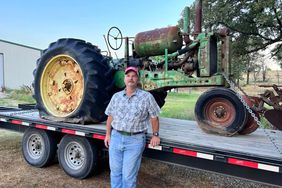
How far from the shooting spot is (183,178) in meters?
5.62

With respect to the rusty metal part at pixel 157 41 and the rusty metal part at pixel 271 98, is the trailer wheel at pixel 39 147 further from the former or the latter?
the rusty metal part at pixel 271 98

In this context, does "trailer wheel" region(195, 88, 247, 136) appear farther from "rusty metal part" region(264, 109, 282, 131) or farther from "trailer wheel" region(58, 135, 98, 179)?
"trailer wheel" region(58, 135, 98, 179)

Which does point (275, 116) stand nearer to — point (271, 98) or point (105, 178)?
point (271, 98)

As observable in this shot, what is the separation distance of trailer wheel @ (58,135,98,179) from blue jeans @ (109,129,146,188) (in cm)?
145

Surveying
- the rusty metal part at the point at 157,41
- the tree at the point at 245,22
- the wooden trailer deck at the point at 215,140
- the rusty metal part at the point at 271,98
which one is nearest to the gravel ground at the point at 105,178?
the wooden trailer deck at the point at 215,140

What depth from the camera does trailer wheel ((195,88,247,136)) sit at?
454 cm

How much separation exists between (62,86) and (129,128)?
9.50 feet

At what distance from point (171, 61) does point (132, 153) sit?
2325mm

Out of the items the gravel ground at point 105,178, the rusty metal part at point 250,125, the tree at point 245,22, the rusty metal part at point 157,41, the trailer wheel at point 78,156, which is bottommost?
the gravel ground at point 105,178

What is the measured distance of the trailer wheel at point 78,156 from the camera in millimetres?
5266

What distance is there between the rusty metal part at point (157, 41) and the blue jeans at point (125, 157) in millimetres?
2203

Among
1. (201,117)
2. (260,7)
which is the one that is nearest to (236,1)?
(260,7)

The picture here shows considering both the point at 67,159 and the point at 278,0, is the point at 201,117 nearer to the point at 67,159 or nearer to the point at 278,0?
the point at 67,159

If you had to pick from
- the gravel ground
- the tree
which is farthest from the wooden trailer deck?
the tree
